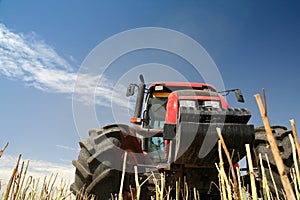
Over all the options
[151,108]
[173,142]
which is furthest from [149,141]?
[173,142]

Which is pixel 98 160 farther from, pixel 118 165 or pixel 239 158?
pixel 239 158

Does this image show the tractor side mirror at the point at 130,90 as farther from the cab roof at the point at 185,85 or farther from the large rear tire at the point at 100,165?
the large rear tire at the point at 100,165

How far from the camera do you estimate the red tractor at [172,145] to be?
2.50 meters

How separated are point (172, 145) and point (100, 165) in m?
0.93

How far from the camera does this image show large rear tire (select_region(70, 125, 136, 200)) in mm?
3031

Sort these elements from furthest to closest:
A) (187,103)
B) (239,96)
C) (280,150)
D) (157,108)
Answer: (157,108)
(239,96)
(187,103)
(280,150)

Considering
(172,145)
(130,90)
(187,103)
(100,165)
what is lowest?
(100,165)

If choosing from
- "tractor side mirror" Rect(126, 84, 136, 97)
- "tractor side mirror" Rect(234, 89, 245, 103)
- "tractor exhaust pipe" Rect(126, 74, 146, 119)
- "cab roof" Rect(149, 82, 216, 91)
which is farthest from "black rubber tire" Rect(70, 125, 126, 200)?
"tractor side mirror" Rect(234, 89, 245, 103)

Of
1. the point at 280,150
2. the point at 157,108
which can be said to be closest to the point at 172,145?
the point at 280,150

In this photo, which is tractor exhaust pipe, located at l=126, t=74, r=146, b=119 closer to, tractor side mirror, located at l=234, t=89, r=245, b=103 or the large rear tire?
the large rear tire

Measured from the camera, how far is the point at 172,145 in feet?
9.12

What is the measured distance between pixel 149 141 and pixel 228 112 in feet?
5.51

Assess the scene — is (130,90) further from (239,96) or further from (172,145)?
(239,96)

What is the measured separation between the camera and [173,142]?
277 cm
